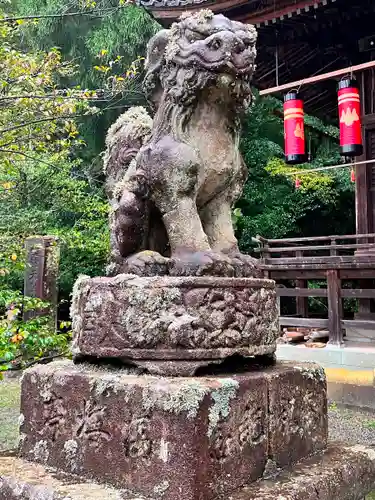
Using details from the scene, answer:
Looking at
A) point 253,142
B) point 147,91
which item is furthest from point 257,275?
point 253,142

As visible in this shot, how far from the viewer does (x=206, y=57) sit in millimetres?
2123

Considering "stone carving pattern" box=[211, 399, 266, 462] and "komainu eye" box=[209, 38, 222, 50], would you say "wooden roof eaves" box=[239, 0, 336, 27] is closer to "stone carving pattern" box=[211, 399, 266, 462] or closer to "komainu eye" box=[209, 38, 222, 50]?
"komainu eye" box=[209, 38, 222, 50]

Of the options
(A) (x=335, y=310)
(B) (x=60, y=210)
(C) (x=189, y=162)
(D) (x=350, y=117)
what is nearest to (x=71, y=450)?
(C) (x=189, y=162)

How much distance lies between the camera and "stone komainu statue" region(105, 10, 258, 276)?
6.97 ft

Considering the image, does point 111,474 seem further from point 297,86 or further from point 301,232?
point 301,232

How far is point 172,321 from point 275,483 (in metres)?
0.68

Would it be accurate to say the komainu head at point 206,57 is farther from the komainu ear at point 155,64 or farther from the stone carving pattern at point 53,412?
the stone carving pattern at point 53,412

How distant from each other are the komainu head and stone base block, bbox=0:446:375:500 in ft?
4.99

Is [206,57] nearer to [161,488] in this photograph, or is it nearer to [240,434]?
[240,434]

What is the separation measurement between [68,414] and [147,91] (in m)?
1.47

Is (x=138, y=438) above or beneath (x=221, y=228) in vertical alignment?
beneath

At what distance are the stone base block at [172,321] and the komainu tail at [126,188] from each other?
251mm

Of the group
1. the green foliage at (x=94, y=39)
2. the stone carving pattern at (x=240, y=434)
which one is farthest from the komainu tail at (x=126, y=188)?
the green foliage at (x=94, y=39)

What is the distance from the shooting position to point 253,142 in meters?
14.8
